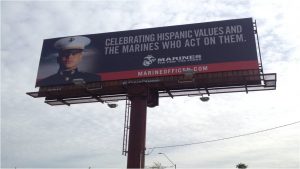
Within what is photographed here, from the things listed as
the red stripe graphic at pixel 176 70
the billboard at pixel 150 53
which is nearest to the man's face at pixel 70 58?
the billboard at pixel 150 53

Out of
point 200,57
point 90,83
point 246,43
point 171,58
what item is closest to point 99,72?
point 90,83

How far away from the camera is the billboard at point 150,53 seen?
23453 millimetres

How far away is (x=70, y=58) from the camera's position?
26234 mm

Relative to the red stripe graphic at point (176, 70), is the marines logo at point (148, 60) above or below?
above

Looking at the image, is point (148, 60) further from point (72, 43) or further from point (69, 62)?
point (72, 43)

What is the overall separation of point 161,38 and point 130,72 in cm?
298

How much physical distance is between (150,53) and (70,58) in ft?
18.1

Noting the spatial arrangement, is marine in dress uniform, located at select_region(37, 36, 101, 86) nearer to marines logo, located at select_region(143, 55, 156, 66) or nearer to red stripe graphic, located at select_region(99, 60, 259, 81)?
red stripe graphic, located at select_region(99, 60, 259, 81)

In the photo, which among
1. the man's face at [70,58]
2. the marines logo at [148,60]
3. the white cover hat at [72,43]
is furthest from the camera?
the white cover hat at [72,43]

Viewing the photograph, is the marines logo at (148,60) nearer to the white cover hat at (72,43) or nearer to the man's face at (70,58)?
the white cover hat at (72,43)

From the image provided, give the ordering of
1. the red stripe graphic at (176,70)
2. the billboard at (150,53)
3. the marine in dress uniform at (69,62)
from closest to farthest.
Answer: the red stripe graphic at (176,70)
the billboard at (150,53)
the marine in dress uniform at (69,62)

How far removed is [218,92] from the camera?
944 inches

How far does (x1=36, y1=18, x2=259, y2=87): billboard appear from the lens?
23.5 meters

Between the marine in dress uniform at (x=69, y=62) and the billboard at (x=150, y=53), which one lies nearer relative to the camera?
the billboard at (x=150, y=53)
